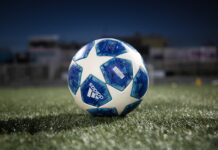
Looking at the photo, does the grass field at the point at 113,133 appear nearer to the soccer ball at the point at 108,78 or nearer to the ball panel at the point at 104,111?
the ball panel at the point at 104,111

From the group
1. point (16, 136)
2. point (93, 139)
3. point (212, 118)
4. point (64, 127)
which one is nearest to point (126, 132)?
point (93, 139)

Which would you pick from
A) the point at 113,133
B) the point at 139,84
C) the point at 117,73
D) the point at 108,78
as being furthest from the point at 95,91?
the point at 113,133

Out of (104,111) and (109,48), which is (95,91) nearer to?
(104,111)

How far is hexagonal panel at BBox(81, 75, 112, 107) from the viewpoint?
3.75 m

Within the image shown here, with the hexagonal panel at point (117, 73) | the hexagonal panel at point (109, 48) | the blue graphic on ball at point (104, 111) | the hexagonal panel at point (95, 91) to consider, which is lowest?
Result: the blue graphic on ball at point (104, 111)

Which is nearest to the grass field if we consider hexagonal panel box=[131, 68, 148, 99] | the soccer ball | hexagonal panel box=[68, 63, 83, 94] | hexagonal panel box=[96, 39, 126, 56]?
the soccer ball

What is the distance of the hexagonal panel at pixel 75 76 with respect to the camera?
3.93 m

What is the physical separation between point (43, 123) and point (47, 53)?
33.6 m

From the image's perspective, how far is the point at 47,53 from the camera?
36438 mm

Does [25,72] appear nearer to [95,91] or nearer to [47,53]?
[47,53]

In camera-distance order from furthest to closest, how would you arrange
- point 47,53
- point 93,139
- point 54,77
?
1. point 47,53
2. point 54,77
3. point 93,139

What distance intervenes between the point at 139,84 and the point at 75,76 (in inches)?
34.1

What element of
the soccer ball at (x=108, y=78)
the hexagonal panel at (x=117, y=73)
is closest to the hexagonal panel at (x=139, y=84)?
the soccer ball at (x=108, y=78)

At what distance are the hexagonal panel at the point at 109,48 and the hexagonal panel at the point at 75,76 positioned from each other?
1.16 ft
